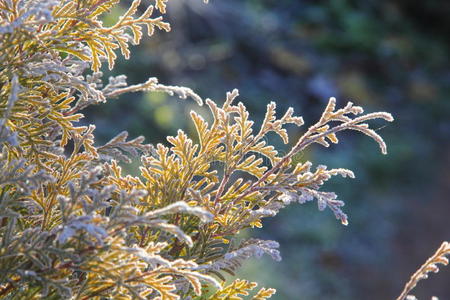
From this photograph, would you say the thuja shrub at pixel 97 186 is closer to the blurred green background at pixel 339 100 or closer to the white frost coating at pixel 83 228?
the white frost coating at pixel 83 228

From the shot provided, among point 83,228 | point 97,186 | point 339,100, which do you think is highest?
point 339,100

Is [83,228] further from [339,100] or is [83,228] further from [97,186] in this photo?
[339,100]

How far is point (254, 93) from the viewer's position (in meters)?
9.58

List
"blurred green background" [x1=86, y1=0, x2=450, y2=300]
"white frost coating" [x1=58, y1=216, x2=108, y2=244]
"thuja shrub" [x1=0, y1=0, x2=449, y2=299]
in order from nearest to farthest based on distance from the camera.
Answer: "white frost coating" [x1=58, y1=216, x2=108, y2=244] → "thuja shrub" [x1=0, y1=0, x2=449, y2=299] → "blurred green background" [x1=86, y1=0, x2=450, y2=300]

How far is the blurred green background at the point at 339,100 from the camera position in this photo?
8.02 m

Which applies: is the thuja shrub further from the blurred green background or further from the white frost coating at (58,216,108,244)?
the blurred green background

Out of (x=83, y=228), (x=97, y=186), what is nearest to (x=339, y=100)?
(x=97, y=186)

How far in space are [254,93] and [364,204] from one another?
246 cm

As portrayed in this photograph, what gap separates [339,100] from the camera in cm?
1009

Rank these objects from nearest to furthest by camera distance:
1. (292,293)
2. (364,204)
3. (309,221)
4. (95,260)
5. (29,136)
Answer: (95,260)
(29,136)
(292,293)
(309,221)
(364,204)

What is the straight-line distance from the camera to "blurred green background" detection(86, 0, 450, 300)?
802cm

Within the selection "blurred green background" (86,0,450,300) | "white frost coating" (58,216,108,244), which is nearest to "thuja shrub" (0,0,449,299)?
"white frost coating" (58,216,108,244)

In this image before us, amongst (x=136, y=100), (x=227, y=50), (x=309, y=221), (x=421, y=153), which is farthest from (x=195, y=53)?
(x=421, y=153)

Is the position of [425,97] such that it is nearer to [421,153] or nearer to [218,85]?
[421,153]
